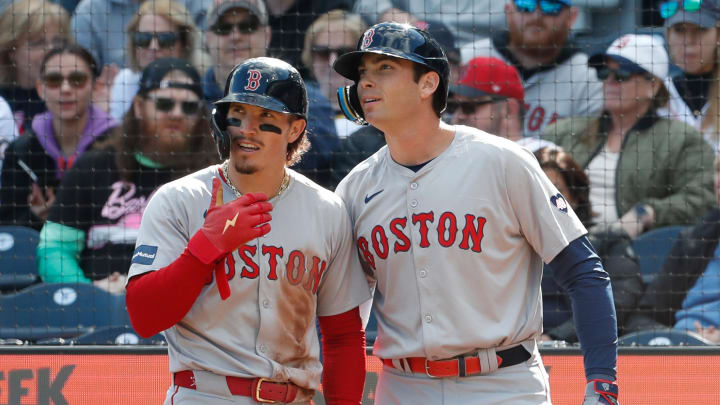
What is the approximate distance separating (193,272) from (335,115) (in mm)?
3371

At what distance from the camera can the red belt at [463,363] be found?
269cm

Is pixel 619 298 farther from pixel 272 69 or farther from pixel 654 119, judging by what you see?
pixel 272 69

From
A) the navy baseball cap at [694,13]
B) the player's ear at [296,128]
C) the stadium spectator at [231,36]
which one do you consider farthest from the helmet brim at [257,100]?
the navy baseball cap at [694,13]

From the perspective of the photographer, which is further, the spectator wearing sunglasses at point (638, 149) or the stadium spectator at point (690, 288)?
the spectator wearing sunglasses at point (638, 149)

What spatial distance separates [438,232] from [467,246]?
0.09 m

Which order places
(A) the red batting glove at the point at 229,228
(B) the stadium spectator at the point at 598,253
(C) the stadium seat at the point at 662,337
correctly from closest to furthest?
(A) the red batting glove at the point at 229,228 → (C) the stadium seat at the point at 662,337 → (B) the stadium spectator at the point at 598,253

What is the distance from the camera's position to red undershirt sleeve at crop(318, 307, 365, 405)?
2.82 meters

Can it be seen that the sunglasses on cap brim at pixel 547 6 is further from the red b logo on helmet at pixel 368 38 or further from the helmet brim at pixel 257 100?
the helmet brim at pixel 257 100

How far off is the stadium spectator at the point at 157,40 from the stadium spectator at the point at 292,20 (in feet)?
1.56

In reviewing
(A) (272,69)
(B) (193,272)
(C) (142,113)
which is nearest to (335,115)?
(C) (142,113)

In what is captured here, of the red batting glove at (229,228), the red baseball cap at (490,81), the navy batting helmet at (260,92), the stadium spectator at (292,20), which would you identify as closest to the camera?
the red batting glove at (229,228)

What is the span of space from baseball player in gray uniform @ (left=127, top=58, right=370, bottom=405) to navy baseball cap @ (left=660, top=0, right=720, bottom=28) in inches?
141

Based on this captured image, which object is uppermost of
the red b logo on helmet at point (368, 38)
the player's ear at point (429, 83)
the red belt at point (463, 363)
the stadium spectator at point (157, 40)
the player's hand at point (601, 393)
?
the stadium spectator at point (157, 40)

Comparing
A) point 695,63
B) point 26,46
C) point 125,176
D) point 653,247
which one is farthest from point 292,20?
point 653,247
